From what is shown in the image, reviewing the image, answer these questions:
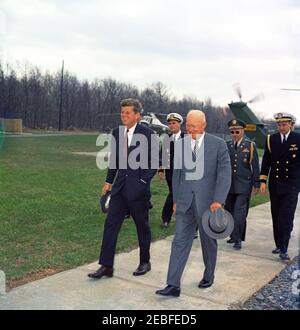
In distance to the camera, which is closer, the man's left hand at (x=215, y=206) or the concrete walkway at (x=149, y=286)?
A: the concrete walkway at (x=149, y=286)

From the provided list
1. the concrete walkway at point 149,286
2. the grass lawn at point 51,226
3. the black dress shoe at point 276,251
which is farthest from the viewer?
the black dress shoe at point 276,251

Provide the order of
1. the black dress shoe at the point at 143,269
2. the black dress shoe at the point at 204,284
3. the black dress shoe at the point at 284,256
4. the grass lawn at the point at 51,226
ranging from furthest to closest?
the black dress shoe at the point at 284,256 → the grass lawn at the point at 51,226 → the black dress shoe at the point at 143,269 → the black dress shoe at the point at 204,284

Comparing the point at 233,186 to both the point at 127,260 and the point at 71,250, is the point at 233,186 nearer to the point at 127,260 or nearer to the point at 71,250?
the point at 127,260

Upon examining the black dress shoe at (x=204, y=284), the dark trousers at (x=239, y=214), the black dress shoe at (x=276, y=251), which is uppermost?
the dark trousers at (x=239, y=214)

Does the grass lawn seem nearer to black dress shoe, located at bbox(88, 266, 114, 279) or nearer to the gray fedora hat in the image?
black dress shoe, located at bbox(88, 266, 114, 279)

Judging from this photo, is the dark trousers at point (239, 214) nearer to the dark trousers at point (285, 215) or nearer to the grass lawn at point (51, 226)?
the dark trousers at point (285, 215)

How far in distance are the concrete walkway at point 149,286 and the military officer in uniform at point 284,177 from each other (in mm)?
397

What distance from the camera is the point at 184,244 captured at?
438cm

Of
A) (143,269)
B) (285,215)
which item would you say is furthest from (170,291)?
(285,215)

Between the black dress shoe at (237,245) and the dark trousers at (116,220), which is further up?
the dark trousers at (116,220)

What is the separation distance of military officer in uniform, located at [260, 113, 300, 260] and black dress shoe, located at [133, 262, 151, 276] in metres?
1.88

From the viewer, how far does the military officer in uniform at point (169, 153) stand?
7.09 m

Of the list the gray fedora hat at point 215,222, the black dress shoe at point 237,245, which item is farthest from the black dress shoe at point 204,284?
the black dress shoe at point 237,245
